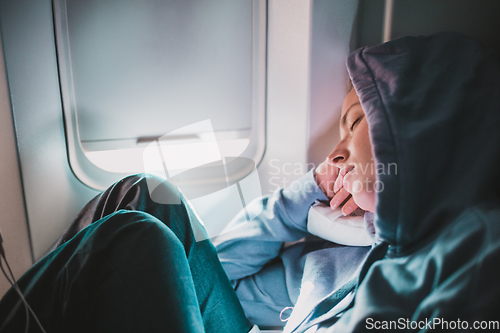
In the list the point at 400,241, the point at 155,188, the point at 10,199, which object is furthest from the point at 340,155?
the point at 10,199

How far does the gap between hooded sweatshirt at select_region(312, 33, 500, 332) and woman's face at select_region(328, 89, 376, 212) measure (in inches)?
5.3

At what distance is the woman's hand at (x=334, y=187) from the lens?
2.80 ft

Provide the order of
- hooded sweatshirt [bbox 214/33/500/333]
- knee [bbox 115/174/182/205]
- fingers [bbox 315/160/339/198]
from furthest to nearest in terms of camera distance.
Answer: fingers [bbox 315/160/339/198]
knee [bbox 115/174/182/205]
hooded sweatshirt [bbox 214/33/500/333]

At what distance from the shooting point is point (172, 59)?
3.28ft

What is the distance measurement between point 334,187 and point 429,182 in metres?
0.38

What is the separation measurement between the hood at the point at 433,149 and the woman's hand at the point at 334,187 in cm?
30

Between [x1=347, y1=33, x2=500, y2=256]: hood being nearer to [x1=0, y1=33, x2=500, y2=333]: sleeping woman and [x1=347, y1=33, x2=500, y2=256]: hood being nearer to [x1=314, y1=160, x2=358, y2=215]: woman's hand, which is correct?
[x1=0, y1=33, x2=500, y2=333]: sleeping woman

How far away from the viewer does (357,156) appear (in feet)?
2.33

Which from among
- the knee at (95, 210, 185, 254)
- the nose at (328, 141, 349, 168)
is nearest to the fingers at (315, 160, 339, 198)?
the nose at (328, 141, 349, 168)

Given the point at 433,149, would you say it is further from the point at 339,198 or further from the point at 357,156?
the point at 339,198

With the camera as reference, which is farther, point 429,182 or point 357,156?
point 357,156

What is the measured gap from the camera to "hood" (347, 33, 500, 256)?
0.51m

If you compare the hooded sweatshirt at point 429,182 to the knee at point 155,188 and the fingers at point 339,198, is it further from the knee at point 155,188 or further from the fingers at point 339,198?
the knee at point 155,188

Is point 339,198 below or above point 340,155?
below
